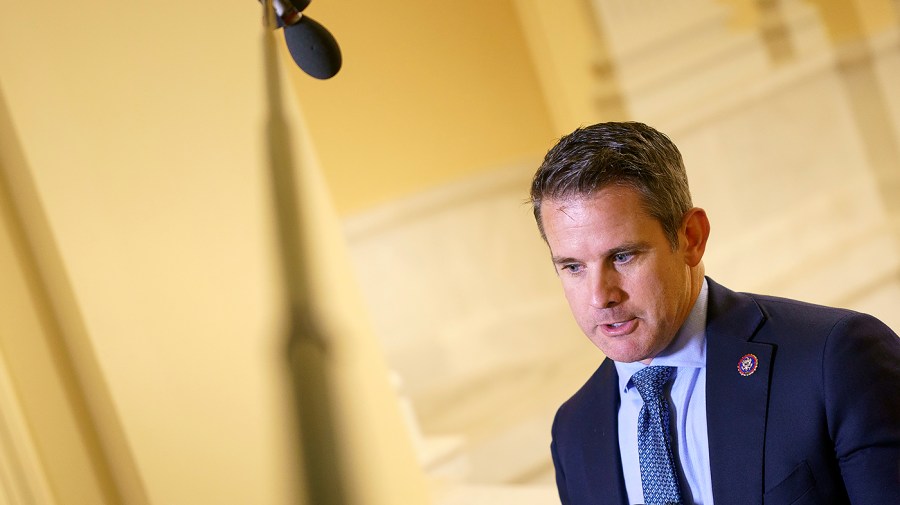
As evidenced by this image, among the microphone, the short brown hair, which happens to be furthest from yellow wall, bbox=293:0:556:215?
the short brown hair

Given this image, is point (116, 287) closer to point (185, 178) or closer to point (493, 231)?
point (185, 178)

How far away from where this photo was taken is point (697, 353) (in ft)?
3.82

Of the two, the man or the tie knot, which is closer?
the man

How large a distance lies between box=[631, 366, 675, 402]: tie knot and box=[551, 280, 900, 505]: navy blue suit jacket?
6 cm

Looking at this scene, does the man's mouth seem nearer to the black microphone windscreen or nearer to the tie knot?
the tie knot

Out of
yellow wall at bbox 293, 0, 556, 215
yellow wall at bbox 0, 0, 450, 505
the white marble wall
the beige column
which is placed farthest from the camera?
the beige column

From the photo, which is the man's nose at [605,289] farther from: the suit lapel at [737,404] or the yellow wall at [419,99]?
the yellow wall at [419,99]

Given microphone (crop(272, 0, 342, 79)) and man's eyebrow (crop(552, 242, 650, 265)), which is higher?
microphone (crop(272, 0, 342, 79))

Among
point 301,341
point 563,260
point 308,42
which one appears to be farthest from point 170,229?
→ point 563,260

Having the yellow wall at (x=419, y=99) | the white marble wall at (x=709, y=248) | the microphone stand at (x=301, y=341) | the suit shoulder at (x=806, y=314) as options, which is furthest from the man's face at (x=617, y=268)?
the yellow wall at (x=419, y=99)

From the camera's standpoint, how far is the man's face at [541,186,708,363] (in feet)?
3.53

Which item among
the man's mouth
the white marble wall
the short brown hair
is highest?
the short brown hair

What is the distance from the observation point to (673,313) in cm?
112

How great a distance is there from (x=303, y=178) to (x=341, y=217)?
2.78m
